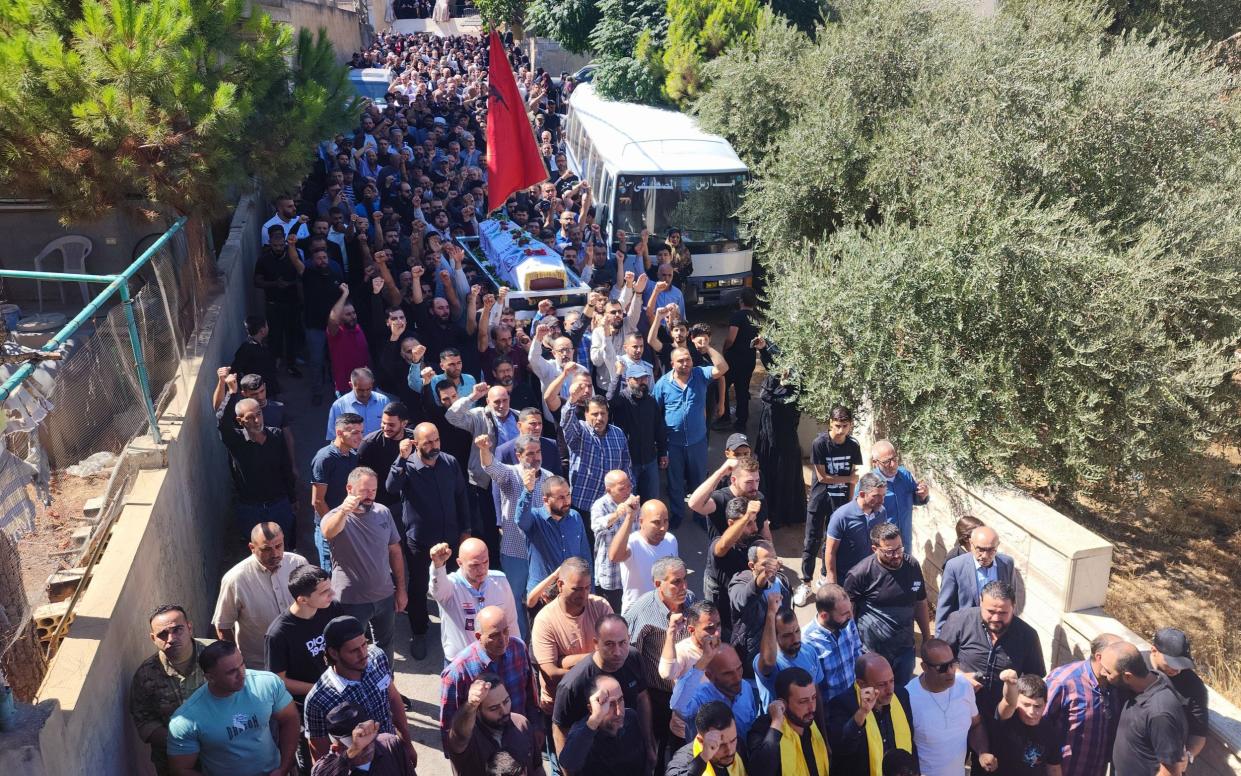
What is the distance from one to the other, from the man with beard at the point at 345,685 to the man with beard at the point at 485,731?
27 cm

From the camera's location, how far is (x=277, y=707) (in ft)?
15.4

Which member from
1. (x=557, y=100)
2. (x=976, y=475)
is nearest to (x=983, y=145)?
(x=976, y=475)

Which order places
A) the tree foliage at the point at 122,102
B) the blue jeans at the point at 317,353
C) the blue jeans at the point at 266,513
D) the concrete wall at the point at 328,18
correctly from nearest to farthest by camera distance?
the blue jeans at the point at 266,513, the tree foliage at the point at 122,102, the blue jeans at the point at 317,353, the concrete wall at the point at 328,18

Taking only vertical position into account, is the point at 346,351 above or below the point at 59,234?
below

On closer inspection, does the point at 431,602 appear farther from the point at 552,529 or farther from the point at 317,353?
the point at 317,353

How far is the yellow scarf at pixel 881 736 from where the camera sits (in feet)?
15.3

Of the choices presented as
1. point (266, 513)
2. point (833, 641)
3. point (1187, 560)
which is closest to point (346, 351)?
point (266, 513)

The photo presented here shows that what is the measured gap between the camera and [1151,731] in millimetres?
4855

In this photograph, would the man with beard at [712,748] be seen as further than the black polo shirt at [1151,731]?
No

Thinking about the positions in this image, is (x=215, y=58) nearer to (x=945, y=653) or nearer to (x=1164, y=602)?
(x=945, y=653)

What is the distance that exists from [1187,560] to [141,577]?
348 inches

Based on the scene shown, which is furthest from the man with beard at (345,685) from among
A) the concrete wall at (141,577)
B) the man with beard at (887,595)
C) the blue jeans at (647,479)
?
the blue jeans at (647,479)

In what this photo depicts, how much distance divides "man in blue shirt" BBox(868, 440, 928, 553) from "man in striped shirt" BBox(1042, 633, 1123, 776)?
1693 millimetres

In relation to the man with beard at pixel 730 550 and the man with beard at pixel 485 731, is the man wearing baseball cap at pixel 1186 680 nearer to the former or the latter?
the man with beard at pixel 730 550
